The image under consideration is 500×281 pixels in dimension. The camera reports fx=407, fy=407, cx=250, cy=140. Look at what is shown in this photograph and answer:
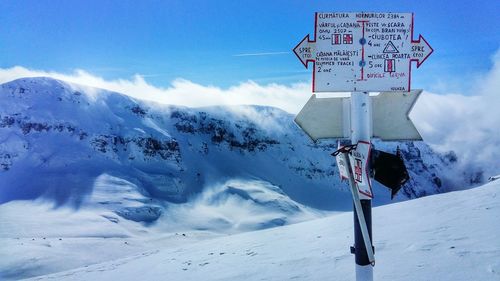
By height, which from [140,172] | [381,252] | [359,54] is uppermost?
[140,172]

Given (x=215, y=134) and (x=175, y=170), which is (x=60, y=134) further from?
(x=215, y=134)

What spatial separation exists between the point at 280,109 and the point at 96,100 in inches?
2957

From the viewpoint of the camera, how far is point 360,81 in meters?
3.42

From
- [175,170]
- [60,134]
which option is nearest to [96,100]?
[60,134]

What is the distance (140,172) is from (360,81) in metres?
123

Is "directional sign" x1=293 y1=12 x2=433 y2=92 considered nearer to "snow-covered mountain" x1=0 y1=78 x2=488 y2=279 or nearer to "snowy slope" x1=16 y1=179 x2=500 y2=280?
"snowy slope" x1=16 y1=179 x2=500 y2=280

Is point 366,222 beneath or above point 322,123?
beneath

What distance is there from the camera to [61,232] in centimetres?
7706

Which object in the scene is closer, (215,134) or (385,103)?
(385,103)

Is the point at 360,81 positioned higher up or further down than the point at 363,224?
higher up

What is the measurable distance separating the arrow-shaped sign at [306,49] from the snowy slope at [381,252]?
3.23m

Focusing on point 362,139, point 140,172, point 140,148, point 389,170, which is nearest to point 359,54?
point 362,139

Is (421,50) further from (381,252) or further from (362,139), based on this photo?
(381,252)

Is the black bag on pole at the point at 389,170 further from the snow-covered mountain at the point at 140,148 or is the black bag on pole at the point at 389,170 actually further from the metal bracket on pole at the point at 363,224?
the snow-covered mountain at the point at 140,148
